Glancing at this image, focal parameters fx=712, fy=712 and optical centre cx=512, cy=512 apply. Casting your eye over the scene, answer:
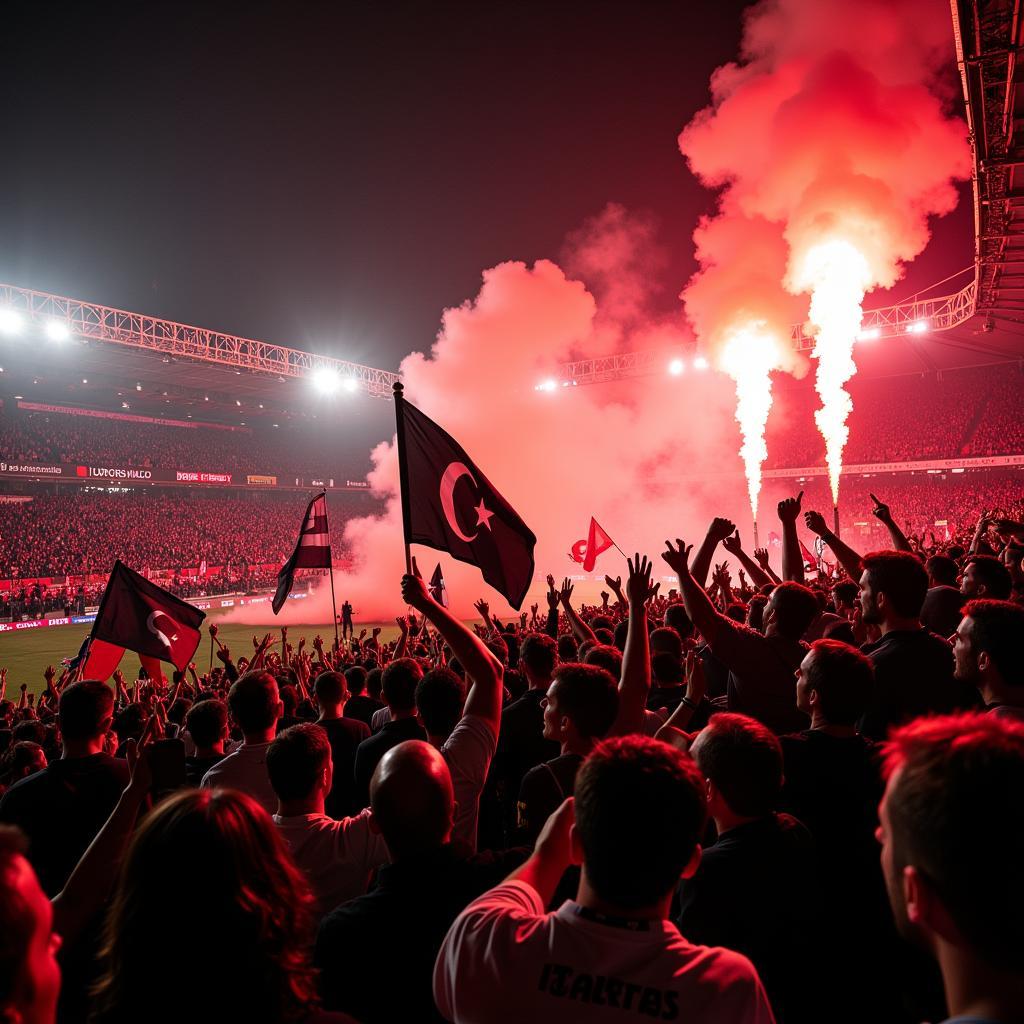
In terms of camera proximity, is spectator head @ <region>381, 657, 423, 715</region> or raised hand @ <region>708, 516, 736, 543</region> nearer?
spectator head @ <region>381, 657, 423, 715</region>

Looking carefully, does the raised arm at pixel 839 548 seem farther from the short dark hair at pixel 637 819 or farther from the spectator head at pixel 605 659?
the short dark hair at pixel 637 819

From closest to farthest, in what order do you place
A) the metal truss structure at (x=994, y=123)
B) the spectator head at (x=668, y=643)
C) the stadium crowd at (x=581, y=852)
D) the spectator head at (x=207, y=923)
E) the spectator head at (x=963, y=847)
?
the spectator head at (x=963, y=847)
the stadium crowd at (x=581, y=852)
the spectator head at (x=207, y=923)
the spectator head at (x=668, y=643)
the metal truss structure at (x=994, y=123)

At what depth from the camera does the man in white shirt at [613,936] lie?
1.37m

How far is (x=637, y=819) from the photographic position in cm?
152

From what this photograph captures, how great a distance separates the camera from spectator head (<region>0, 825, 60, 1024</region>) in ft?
3.90

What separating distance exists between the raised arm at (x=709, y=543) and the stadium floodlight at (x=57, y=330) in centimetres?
3030

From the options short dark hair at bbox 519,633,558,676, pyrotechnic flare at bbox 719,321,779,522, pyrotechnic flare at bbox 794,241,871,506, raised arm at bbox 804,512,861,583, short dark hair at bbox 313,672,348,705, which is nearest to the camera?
short dark hair at bbox 519,633,558,676

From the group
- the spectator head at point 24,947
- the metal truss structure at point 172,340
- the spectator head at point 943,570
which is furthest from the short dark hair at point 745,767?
the metal truss structure at point 172,340

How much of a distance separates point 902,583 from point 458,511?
3.30 m

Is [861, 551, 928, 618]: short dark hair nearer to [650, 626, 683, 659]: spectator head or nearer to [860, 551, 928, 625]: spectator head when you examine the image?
[860, 551, 928, 625]: spectator head

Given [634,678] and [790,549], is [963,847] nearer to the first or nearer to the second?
[634,678]

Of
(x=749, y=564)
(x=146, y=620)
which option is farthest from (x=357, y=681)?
Result: (x=749, y=564)

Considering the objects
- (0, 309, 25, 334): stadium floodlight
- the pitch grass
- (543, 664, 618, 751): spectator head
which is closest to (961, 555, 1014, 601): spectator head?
(543, 664, 618, 751): spectator head

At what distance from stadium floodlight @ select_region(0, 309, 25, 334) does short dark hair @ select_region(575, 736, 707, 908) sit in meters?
32.0
